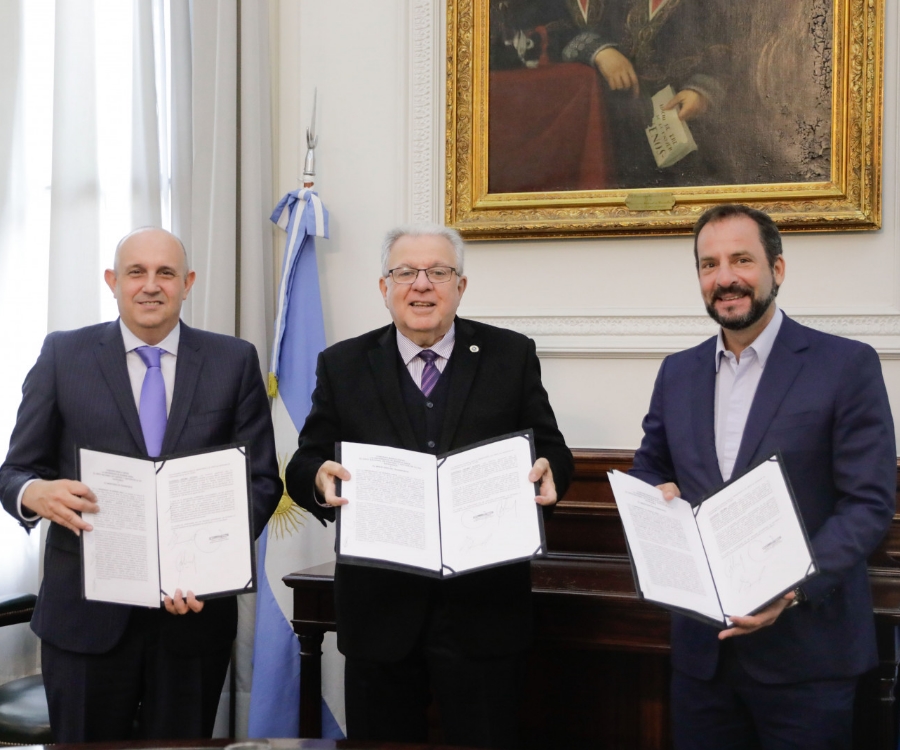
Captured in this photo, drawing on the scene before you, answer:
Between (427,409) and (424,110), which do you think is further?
(424,110)

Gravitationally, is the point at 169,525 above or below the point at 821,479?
below

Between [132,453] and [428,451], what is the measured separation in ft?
2.38

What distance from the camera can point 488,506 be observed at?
216 centimetres

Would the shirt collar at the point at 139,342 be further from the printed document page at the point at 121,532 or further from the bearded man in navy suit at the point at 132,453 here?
the printed document page at the point at 121,532

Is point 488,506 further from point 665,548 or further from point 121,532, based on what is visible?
point 121,532

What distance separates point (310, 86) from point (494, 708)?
2933mm

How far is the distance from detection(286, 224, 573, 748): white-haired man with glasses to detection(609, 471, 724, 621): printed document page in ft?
0.62

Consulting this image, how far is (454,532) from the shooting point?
216 centimetres

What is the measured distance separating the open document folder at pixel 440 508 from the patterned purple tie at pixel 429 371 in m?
0.28

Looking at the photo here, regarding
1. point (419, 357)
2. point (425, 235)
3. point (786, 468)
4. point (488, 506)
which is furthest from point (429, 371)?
point (786, 468)

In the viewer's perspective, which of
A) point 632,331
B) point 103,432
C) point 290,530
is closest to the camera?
point 103,432

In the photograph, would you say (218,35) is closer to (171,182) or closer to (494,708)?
(171,182)

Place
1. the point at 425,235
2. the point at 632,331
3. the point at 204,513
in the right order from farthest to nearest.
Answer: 1. the point at 632,331
2. the point at 425,235
3. the point at 204,513

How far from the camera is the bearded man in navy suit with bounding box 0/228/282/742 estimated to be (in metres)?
2.27
